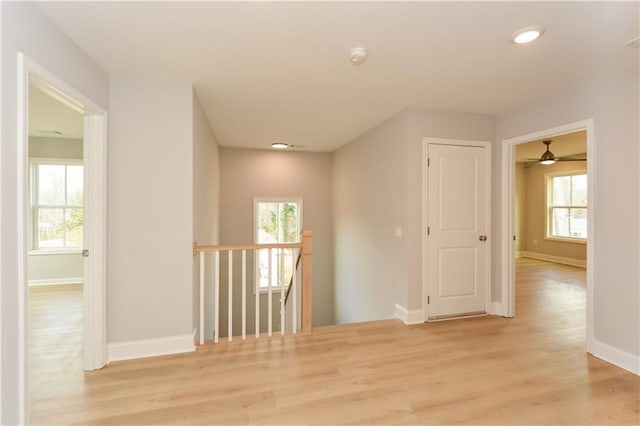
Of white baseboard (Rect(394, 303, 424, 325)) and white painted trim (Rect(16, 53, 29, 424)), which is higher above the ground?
white painted trim (Rect(16, 53, 29, 424))

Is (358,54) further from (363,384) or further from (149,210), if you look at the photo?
(363,384)

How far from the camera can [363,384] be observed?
2.09 m

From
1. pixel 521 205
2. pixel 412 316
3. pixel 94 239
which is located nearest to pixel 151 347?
pixel 94 239

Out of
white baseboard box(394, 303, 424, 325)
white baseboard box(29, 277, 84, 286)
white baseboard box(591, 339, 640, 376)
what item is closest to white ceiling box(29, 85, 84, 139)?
white baseboard box(29, 277, 84, 286)

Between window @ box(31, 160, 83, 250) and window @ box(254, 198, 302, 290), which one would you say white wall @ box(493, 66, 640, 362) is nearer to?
window @ box(254, 198, 302, 290)

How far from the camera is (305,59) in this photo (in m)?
2.15

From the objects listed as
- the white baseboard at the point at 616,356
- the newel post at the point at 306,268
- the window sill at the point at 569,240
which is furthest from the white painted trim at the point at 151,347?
the window sill at the point at 569,240

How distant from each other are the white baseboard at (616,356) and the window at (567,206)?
220 inches

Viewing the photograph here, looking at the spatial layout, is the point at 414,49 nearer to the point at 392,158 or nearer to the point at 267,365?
the point at 392,158

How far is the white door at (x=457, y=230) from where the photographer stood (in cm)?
331

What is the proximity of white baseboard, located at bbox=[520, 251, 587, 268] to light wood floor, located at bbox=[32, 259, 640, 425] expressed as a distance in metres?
4.97

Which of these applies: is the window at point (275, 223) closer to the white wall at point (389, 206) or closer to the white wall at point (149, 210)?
the white wall at point (389, 206)

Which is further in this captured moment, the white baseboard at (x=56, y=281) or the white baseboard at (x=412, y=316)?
the white baseboard at (x=56, y=281)

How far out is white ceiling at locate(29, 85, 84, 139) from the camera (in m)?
3.18
